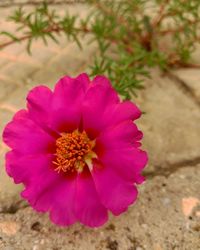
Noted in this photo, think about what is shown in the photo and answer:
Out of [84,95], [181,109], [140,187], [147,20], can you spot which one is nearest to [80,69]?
[147,20]

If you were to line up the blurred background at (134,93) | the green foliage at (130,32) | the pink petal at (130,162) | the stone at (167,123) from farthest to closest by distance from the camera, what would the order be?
the green foliage at (130,32) < the stone at (167,123) < the blurred background at (134,93) < the pink petal at (130,162)

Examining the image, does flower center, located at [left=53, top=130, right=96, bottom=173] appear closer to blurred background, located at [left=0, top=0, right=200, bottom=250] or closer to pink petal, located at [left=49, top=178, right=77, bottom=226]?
pink petal, located at [left=49, top=178, right=77, bottom=226]

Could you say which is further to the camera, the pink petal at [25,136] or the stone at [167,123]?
the stone at [167,123]

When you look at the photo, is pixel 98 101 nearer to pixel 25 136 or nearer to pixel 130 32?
pixel 25 136

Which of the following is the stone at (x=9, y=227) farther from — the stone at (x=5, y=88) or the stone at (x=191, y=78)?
the stone at (x=191, y=78)

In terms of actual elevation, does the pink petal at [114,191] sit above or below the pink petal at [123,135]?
below

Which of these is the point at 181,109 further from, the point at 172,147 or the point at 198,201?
the point at 198,201

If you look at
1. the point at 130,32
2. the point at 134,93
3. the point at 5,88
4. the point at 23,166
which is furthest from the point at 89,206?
the point at 130,32

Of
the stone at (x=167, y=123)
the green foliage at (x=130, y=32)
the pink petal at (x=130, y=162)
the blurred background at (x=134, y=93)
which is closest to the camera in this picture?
the pink petal at (x=130, y=162)

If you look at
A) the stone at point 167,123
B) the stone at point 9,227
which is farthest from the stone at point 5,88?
the stone at point 9,227
